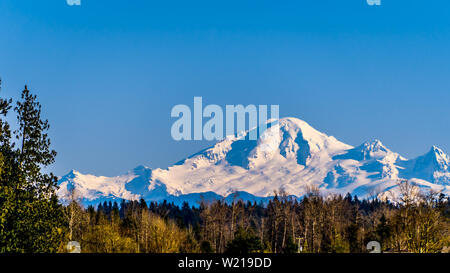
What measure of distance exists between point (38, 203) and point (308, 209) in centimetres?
6745

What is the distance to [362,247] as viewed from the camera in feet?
323
